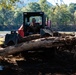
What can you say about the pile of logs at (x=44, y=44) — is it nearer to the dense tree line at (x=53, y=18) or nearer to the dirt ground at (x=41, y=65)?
the dirt ground at (x=41, y=65)

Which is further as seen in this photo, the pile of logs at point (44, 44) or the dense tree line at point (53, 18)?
the dense tree line at point (53, 18)

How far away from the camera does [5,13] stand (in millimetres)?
130625

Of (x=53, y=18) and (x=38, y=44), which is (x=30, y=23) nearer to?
(x=38, y=44)

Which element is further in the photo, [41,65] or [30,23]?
[30,23]

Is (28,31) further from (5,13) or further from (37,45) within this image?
(5,13)

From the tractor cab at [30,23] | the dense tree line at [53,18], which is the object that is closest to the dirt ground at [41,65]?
the tractor cab at [30,23]

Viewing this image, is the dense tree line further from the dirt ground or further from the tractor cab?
the dirt ground

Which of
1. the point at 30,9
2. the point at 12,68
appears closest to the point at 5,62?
the point at 12,68

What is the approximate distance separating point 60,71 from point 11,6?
1448cm

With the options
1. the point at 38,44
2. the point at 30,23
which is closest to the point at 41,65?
the point at 38,44

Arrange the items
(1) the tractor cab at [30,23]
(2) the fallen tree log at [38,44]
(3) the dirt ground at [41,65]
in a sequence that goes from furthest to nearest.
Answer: (1) the tractor cab at [30,23], (2) the fallen tree log at [38,44], (3) the dirt ground at [41,65]

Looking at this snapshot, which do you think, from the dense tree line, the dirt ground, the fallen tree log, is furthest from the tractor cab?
the dense tree line

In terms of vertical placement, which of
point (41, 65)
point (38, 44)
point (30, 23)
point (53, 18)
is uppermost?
point (30, 23)

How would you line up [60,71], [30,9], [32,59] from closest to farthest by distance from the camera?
[60,71] → [32,59] → [30,9]
